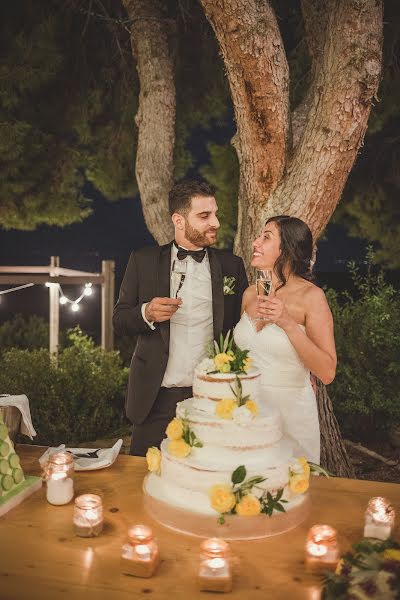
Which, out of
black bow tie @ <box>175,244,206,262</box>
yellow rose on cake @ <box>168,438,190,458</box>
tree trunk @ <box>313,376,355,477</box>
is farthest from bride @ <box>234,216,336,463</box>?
tree trunk @ <box>313,376,355,477</box>

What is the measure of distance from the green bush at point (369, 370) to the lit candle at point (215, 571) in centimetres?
438

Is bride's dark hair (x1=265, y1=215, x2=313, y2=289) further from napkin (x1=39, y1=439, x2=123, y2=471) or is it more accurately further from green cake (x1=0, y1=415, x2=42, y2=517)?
green cake (x1=0, y1=415, x2=42, y2=517)

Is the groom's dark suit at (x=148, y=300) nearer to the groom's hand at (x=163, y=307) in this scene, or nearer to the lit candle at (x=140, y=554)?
the groom's hand at (x=163, y=307)

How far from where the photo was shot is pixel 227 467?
6.51 ft

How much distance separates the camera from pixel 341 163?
396 cm

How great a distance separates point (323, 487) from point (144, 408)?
4.33 ft

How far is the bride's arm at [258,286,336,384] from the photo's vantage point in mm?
2722

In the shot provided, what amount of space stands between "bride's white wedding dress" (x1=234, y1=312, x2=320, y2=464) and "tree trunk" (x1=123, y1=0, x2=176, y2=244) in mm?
2184

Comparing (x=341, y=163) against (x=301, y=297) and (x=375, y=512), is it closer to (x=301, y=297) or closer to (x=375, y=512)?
(x=301, y=297)

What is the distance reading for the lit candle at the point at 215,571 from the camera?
1667 millimetres

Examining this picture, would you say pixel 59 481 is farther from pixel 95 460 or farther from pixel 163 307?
pixel 163 307

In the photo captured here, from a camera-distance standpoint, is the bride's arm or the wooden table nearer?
the wooden table

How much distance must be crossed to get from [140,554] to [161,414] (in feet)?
5.66

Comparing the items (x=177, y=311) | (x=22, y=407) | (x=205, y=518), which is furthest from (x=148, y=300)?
(x=205, y=518)
